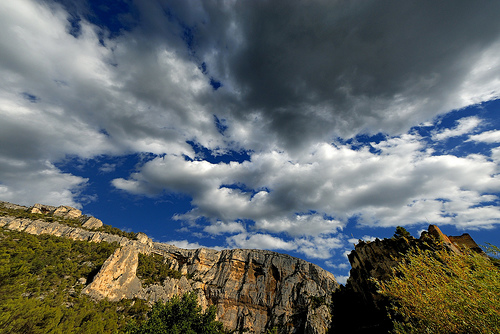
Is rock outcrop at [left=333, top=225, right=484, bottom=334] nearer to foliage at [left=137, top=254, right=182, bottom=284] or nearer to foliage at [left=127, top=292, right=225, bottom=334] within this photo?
foliage at [left=127, top=292, right=225, bottom=334]

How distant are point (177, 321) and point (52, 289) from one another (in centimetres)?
5068

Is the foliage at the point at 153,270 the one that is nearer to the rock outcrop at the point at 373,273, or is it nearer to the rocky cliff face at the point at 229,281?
the rocky cliff face at the point at 229,281

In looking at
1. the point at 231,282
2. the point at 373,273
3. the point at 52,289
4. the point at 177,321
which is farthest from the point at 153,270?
the point at 373,273

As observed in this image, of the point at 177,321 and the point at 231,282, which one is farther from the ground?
the point at 231,282

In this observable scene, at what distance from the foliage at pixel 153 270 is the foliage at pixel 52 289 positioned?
1427cm

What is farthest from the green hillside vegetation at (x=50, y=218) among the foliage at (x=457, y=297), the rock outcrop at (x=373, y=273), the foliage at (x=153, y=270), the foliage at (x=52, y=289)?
the foliage at (x=457, y=297)

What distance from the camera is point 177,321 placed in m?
34.2

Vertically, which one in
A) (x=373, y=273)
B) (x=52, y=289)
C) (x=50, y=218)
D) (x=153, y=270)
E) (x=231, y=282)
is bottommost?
(x=373, y=273)

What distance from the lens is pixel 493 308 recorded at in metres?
7.06

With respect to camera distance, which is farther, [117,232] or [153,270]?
[117,232]

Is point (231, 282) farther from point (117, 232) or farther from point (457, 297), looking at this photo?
point (457, 297)

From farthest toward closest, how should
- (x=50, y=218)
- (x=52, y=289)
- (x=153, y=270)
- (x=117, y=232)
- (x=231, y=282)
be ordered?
(x=117, y=232)
(x=231, y=282)
(x=50, y=218)
(x=153, y=270)
(x=52, y=289)

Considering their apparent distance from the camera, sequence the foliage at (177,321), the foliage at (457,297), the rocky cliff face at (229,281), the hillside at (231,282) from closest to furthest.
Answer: the foliage at (457,297), the hillside at (231,282), the foliage at (177,321), the rocky cliff face at (229,281)

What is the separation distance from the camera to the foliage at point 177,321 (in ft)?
99.4
